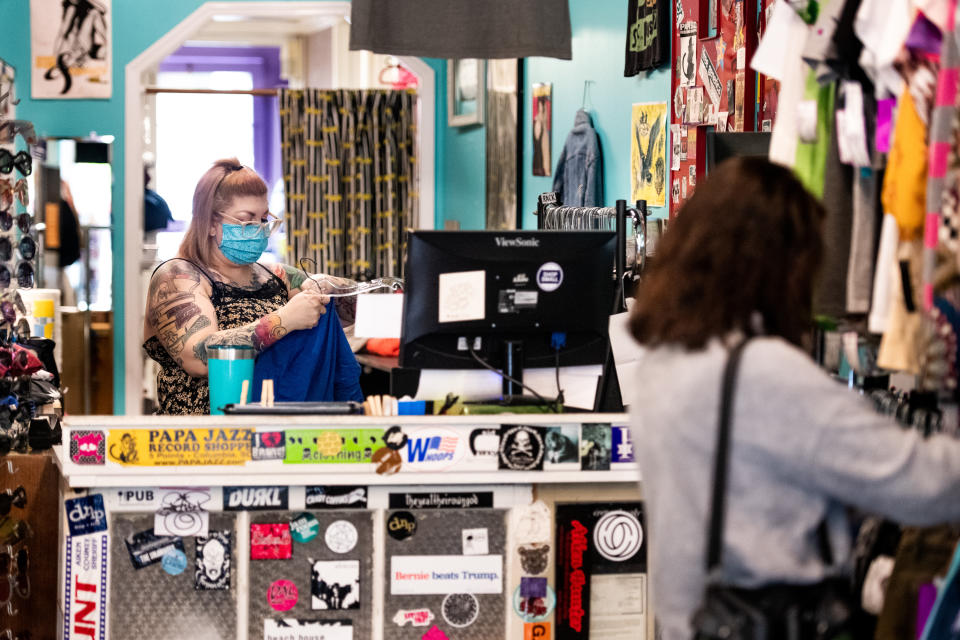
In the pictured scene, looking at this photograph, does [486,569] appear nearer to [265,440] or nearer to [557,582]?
[557,582]

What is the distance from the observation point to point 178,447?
8.88ft

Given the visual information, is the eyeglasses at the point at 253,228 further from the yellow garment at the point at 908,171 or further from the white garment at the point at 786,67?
the yellow garment at the point at 908,171

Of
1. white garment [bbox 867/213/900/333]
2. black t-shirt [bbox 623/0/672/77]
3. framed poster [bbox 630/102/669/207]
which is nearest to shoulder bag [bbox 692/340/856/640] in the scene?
white garment [bbox 867/213/900/333]

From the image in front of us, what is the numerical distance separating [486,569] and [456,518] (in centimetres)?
14

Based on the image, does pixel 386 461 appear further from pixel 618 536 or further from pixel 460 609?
pixel 618 536

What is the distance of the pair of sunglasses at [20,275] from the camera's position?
126 inches

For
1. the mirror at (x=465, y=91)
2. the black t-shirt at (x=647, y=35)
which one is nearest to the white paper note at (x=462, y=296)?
the black t-shirt at (x=647, y=35)

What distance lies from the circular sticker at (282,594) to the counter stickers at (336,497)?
0.19 metres

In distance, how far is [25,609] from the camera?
126 inches

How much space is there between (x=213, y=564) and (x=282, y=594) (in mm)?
167

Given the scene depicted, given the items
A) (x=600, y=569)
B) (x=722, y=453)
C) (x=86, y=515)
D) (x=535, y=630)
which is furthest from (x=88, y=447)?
(x=722, y=453)

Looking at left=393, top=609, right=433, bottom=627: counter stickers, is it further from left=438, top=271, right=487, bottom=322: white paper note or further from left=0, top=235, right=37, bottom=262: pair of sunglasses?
left=0, top=235, right=37, bottom=262: pair of sunglasses

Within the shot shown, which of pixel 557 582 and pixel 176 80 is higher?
pixel 176 80

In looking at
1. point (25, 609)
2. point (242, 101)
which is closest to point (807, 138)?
point (25, 609)
